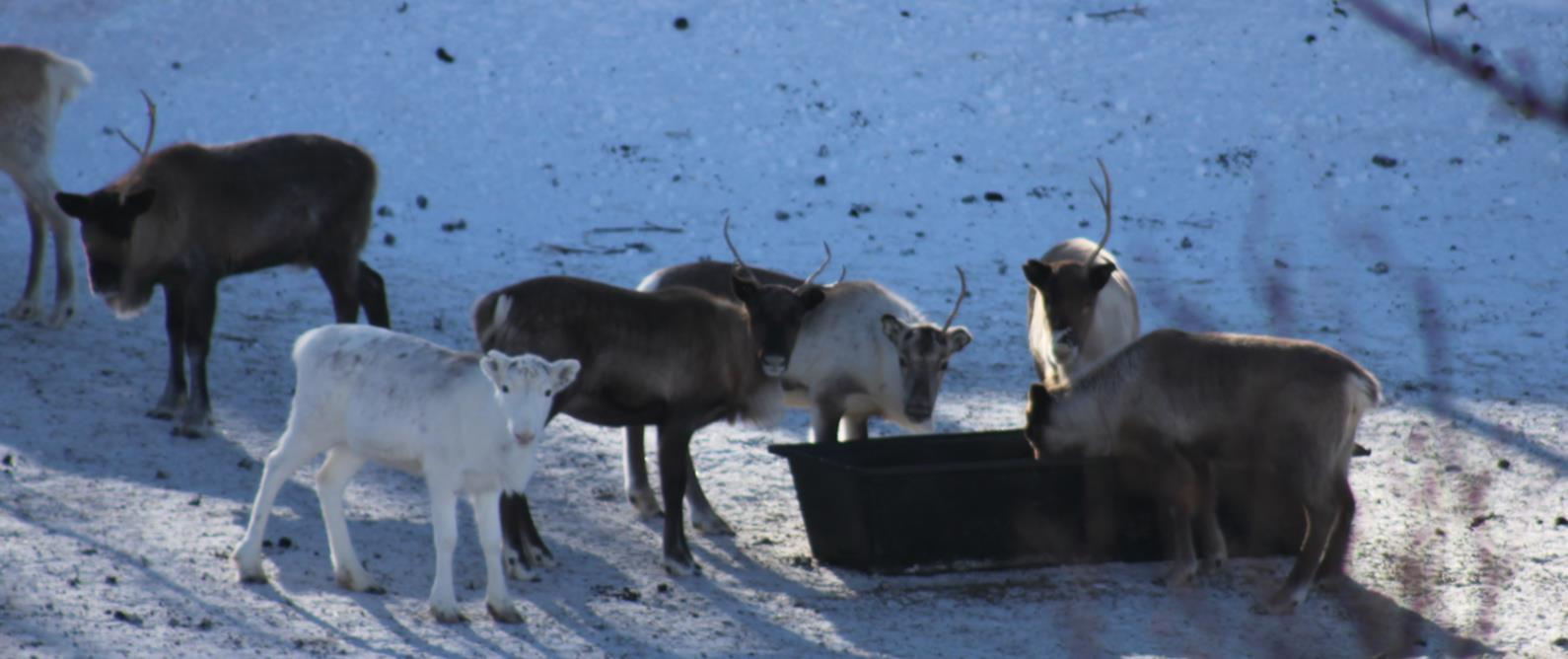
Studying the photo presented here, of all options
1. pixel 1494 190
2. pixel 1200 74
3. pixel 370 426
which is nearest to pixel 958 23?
pixel 1200 74

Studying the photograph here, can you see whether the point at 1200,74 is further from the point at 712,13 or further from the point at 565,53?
the point at 565,53

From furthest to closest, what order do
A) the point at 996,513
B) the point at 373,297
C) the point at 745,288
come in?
the point at 373,297
the point at 745,288
the point at 996,513

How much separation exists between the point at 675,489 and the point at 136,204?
3.11m

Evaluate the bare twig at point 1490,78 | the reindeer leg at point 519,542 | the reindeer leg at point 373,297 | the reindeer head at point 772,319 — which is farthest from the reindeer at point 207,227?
the bare twig at point 1490,78

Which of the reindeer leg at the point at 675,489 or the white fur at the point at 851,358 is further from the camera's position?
the white fur at the point at 851,358

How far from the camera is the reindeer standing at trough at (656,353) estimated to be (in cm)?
657

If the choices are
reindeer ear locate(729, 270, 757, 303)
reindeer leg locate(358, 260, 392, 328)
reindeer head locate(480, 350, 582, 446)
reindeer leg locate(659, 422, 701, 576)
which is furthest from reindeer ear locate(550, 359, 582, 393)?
reindeer leg locate(358, 260, 392, 328)

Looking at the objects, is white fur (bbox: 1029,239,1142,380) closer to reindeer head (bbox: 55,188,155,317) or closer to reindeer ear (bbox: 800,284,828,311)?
reindeer ear (bbox: 800,284,828,311)

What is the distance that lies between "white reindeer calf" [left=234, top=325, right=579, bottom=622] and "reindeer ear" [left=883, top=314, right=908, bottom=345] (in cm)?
221

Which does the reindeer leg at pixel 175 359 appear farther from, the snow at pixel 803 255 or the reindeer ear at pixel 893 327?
the reindeer ear at pixel 893 327

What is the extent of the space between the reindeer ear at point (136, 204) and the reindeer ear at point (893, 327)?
340 cm

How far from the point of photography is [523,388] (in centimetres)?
553

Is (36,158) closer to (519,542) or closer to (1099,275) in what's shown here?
(519,542)

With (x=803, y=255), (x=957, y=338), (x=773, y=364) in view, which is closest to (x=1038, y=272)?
(x=957, y=338)
